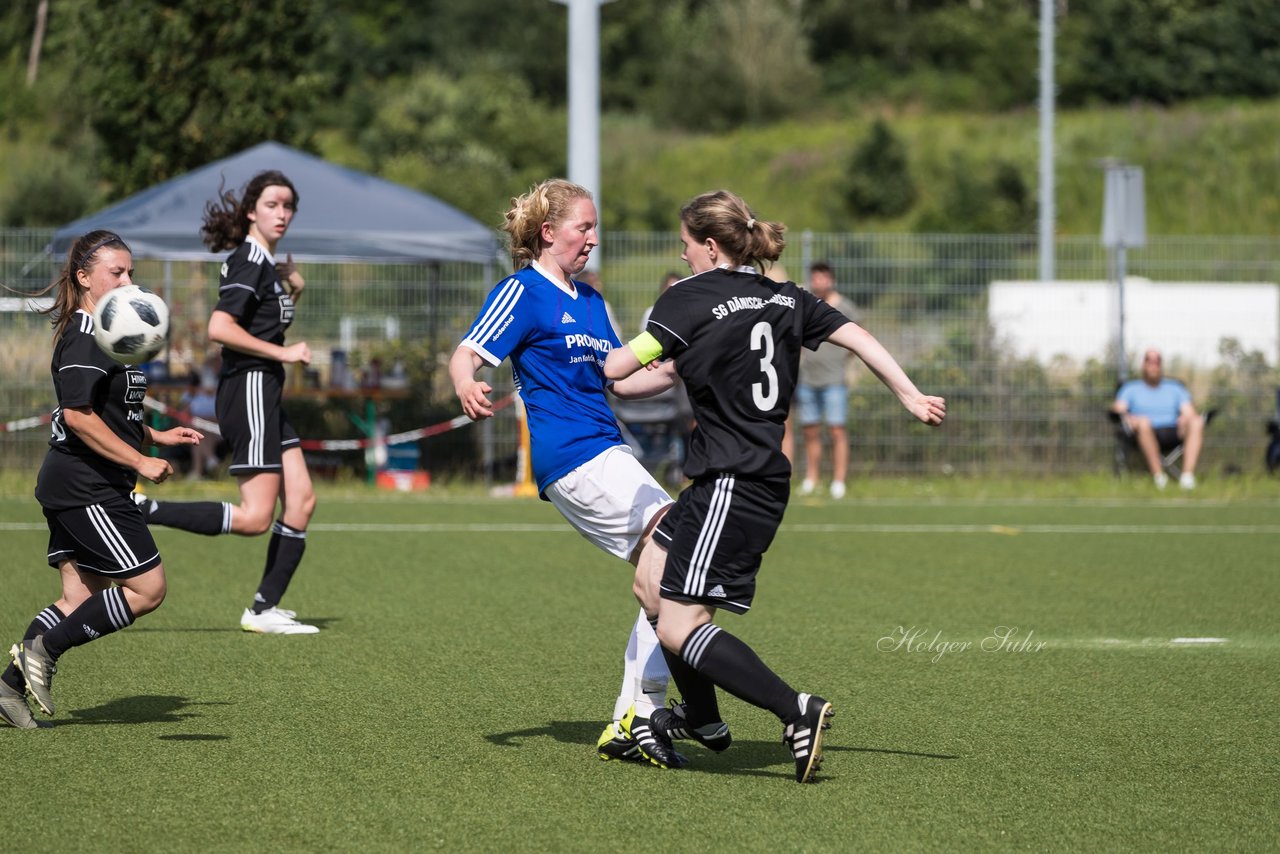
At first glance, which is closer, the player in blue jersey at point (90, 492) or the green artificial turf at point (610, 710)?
the green artificial turf at point (610, 710)

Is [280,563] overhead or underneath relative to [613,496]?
underneath

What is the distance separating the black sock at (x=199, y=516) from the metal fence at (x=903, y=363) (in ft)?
26.9

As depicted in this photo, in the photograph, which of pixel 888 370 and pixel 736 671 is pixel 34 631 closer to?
pixel 736 671

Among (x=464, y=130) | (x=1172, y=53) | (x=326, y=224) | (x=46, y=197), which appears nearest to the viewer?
(x=326, y=224)

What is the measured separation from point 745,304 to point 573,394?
73cm

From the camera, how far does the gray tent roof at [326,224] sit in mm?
14500

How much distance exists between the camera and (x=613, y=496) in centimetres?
536

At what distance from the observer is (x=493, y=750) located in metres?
5.50

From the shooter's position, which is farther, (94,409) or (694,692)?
(94,409)

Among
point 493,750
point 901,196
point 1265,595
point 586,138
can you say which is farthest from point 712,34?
point 493,750

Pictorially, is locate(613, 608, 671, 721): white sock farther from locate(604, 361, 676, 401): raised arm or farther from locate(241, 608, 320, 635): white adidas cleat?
locate(241, 608, 320, 635): white adidas cleat

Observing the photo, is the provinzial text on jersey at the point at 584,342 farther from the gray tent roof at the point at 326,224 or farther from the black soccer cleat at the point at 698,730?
the gray tent roof at the point at 326,224

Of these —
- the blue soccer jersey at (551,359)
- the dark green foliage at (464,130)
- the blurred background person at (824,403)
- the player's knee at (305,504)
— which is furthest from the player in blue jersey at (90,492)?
the dark green foliage at (464,130)

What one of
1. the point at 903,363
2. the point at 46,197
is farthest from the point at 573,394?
the point at 46,197
